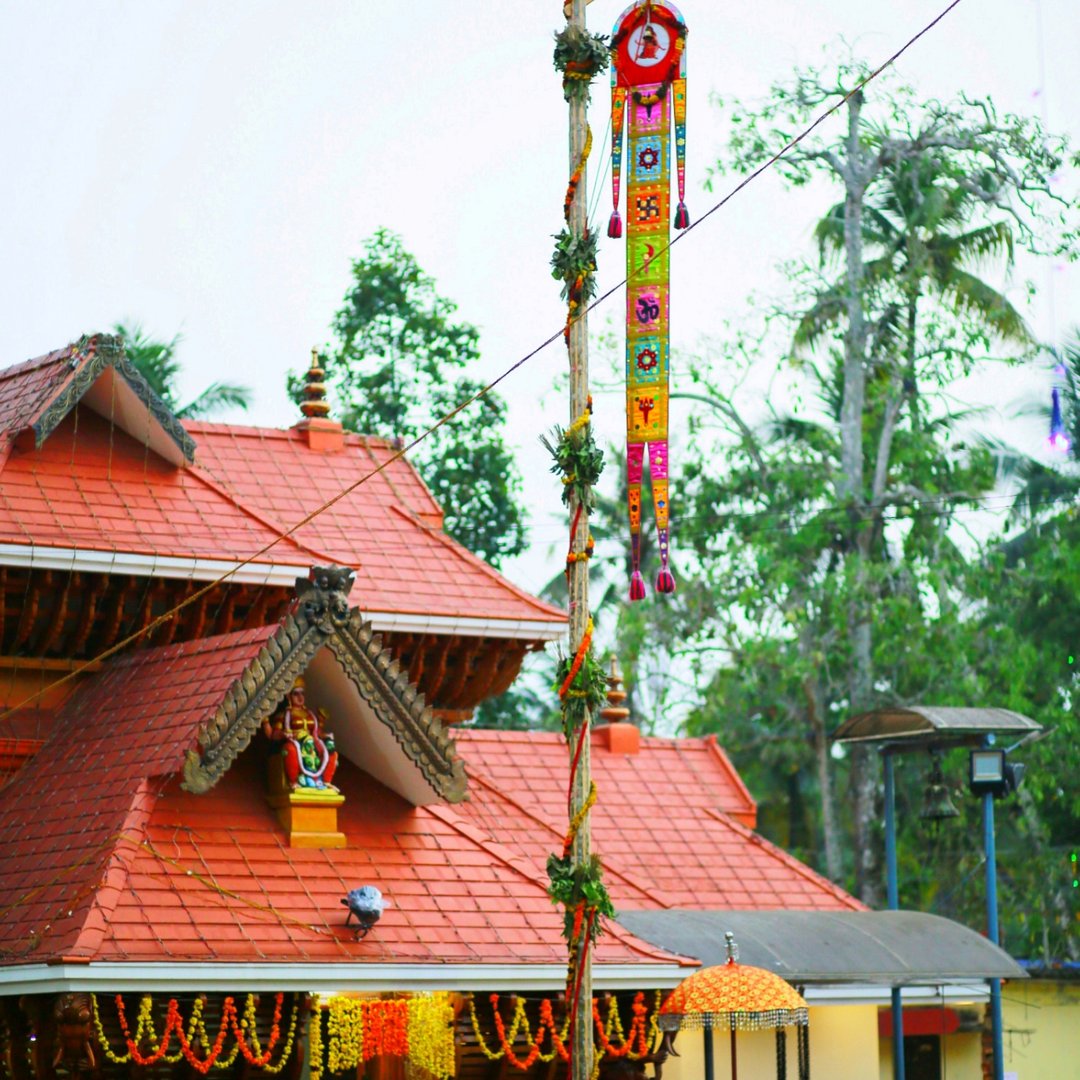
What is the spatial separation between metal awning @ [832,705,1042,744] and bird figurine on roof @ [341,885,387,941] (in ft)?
25.2

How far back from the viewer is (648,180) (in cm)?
1445

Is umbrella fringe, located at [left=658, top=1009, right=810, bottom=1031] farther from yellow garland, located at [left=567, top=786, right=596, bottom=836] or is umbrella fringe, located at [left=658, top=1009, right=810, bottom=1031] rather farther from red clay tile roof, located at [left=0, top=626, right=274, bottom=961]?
red clay tile roof, located at [left=0, top=626, right=274, bottom=961]

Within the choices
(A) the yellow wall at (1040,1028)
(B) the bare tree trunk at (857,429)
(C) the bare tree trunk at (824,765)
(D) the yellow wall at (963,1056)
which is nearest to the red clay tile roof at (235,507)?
(D) the yellow wall at (963,1056)

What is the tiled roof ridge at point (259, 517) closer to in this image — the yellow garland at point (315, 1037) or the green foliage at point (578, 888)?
the yellow garland at point (315, 1037)

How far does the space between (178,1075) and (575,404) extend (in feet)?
17.8

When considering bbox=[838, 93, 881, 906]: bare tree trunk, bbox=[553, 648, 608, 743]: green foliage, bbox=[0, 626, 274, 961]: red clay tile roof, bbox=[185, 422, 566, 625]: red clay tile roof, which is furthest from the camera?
bbox=[838, 93, 881, 906]: bare tree trunk

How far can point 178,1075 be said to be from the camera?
51.1 feet

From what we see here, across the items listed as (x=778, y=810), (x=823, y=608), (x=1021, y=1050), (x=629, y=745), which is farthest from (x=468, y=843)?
(x=778, y=810)

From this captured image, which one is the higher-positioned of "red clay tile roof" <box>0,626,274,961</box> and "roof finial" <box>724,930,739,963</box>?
"red clay tile roof" <box>0,626,274,961</box>

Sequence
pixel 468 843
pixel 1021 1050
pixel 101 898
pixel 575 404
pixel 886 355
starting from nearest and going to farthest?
1. pixel 575 404
2. pixel 101 898
3. pixel 468 843
4. pixel 1021 1050
5. pixel 886 355

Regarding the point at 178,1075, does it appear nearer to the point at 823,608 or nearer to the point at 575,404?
the point at 575,404

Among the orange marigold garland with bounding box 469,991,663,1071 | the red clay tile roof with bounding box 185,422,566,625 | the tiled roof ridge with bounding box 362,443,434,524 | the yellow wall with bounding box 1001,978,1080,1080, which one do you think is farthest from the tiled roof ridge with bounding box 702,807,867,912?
the yellow wall with bounding box 1001,978,1080,1080

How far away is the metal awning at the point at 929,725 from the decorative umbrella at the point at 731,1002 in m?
5.28

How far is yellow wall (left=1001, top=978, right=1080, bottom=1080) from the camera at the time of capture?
26.9 metres
